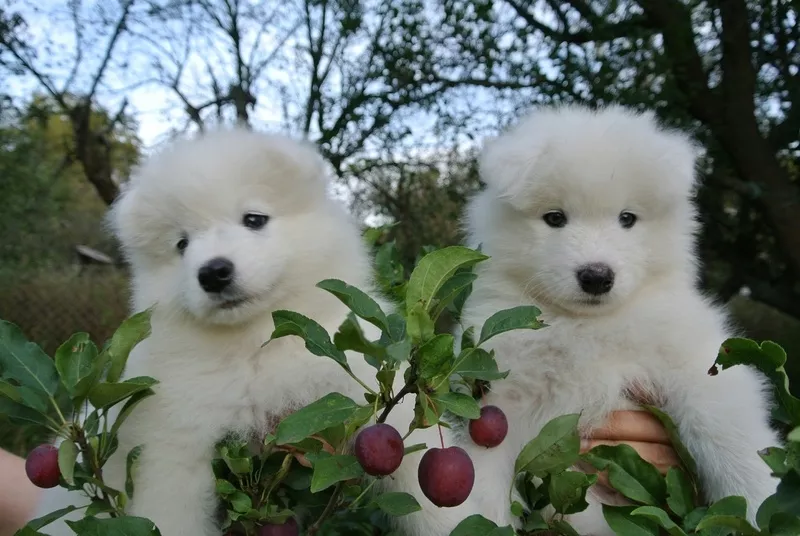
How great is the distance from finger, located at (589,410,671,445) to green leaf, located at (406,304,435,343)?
1128mm

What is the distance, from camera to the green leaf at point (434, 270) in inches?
46.4

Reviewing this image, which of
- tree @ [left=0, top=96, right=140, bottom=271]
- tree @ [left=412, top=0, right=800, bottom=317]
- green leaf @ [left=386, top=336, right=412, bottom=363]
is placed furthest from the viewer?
tree @ [left=0, top=96, right=140, bottom=271]

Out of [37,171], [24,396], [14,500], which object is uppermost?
[37,171]

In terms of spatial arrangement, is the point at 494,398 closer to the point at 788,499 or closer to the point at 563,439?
the point at 563,439

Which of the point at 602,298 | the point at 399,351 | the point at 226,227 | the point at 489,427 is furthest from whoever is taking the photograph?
the point at 602,298

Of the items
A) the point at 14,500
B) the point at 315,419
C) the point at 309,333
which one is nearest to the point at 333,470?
the point at 315,419

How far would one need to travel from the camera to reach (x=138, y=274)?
208cm

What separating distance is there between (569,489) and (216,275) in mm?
1048

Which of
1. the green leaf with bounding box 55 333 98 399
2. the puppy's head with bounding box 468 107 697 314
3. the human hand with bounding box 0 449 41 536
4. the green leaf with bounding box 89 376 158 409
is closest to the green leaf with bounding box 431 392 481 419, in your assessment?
the green leaf with bounding box 89 376 158 409

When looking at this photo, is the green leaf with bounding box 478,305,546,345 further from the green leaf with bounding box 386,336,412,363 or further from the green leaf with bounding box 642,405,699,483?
the green leaf with bounding box 642,405,699,483

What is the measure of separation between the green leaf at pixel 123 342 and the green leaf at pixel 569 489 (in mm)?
932

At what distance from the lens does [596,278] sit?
6.43 feet

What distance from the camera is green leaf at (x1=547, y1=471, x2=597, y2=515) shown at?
1312 millimetres

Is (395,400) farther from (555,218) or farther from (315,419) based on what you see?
(555,218)
